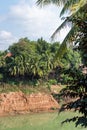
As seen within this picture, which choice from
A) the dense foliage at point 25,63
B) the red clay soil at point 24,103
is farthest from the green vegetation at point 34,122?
the dense foliage at point 25,63

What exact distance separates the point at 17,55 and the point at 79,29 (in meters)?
35.7

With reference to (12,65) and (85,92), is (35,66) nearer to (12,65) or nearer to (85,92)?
(12,65)

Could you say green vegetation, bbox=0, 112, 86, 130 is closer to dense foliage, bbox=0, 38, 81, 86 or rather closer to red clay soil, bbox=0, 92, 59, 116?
red clay soil, bbox=0, 92, 59, 116

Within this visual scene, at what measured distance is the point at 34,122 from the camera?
1293 inches

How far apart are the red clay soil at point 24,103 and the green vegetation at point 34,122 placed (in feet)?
6.85

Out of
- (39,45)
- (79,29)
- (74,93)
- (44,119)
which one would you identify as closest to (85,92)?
(74,93)

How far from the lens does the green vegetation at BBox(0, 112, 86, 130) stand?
29.2 metres

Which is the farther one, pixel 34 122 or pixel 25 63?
pixel 25 63

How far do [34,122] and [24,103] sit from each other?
337 inches

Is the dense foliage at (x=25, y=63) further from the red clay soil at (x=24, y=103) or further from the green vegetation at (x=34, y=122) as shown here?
the green vegetation at (x=34, y=122)

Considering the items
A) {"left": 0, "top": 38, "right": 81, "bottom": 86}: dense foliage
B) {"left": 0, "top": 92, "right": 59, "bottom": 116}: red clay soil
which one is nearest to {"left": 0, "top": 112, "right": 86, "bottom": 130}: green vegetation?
{"left": 0, "top": 92, "right": 59, "bottom": 116}: red clay soil

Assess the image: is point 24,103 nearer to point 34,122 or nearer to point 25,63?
point 25,63

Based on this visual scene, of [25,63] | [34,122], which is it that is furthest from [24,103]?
[34,122]

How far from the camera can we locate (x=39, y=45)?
45.3 metres
